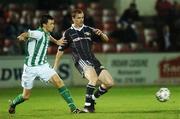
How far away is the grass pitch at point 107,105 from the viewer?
12414mm

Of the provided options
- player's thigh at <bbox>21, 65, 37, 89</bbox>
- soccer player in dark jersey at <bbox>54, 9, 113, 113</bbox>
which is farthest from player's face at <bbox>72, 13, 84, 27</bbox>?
player's thigh at <bbox>21, 65, 37, 89</bbox>

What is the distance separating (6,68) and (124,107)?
29.3 feet

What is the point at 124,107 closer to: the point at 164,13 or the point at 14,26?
the point at 14,26

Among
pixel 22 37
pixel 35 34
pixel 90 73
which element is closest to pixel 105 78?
pixel 90 73

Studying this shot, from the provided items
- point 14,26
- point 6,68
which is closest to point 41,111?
point 6,68

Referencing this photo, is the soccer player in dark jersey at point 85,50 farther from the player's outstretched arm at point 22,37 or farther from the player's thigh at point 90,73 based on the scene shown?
the player's outstretched arm at point 22,37

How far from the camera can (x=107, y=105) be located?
15.3m

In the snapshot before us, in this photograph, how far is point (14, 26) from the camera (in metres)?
23.9

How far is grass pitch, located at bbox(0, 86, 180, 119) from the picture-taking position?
12.4 metres

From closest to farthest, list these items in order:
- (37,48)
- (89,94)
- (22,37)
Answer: (22,37) < (37,48) < (89,94)

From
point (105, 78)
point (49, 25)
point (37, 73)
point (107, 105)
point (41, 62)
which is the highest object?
point (49, 25)

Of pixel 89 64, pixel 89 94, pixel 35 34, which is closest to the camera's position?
pixel 35 34

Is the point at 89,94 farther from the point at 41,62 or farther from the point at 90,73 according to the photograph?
the point at 41,62

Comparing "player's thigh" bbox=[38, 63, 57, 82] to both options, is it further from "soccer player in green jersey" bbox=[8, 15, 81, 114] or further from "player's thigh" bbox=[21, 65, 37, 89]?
"player's thigh" bbox=[21, 65, 37, 89]
